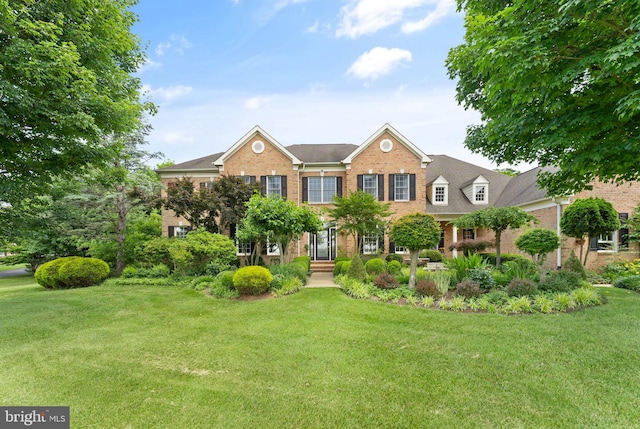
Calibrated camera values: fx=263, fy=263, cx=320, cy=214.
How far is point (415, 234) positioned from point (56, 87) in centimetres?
952

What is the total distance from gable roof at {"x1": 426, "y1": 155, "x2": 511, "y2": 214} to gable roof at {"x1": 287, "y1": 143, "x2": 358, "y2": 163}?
20.5 ft

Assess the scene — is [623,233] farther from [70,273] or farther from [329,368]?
[70,273]

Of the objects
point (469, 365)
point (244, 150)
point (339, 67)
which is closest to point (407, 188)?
point (339, 67)

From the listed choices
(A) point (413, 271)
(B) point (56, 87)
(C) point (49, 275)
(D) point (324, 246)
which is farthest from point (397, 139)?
(C) point (49, 275)

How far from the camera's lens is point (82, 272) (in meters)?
10.9

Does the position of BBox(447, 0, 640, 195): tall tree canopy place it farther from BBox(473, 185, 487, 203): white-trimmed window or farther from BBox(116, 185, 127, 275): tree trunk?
BBox(116, 185, 127, 275): tree trunk

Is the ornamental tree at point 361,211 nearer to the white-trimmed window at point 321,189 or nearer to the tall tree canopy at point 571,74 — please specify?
the white-trimmed window at point 321,189

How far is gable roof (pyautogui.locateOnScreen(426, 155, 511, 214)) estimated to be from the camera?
17.5 meters

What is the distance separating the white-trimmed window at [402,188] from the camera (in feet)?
54.1

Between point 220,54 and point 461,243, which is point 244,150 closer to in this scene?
point 220,54

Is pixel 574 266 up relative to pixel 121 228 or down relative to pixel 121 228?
down

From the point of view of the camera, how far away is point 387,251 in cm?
1611

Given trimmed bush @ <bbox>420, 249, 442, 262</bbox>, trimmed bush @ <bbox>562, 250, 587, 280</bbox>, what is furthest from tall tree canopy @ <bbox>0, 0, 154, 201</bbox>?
trimmed bush @ <bbox>562, 250, 587, 280</bbox>

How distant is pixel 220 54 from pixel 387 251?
13.4m
